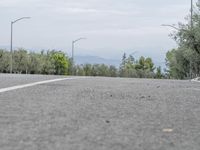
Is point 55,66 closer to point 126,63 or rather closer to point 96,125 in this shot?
point 126,63

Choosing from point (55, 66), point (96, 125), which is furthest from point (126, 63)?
point (96, 125)

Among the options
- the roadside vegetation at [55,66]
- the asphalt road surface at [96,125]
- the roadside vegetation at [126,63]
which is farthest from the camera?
the roadside vegetation at [55,66]

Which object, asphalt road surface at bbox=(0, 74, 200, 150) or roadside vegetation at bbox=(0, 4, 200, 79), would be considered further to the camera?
roadside vegetation at bbox=(0, 4, 200, 79)

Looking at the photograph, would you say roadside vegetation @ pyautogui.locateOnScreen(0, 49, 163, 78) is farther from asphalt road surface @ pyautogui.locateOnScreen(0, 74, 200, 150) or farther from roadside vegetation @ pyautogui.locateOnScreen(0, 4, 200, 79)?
asphalt road surface @ pyautogui.locateOnScreen(0, 74, 200, 150)

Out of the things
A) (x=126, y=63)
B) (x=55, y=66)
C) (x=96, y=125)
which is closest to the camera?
(x=96, y=125)

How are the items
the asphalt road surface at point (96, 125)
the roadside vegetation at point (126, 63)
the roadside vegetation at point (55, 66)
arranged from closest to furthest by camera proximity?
1. the asphalt road surface at point (96, 125)
2. the roadside vegetation at point (126, 63)
3. the roadside vegetation at point (55, 66)

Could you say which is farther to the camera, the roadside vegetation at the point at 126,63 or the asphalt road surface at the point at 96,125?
the roadside vegetation at the point at 126,63

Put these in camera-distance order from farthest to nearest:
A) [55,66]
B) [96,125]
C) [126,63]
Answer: [126,63]
[55,66]
[96,125]

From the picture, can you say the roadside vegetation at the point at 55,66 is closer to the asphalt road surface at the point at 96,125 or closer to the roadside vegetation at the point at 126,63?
the roadside vegetation at the point at 126,63

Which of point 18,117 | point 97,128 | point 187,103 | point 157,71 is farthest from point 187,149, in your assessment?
point 157,71

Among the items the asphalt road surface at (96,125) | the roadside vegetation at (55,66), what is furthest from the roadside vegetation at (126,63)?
the asphalt road surface at (96,125)

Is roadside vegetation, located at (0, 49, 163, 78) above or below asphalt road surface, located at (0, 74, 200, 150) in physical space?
above

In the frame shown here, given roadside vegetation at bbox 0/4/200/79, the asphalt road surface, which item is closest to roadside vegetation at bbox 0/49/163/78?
roadside vegetation at bbox 0/4/200/79

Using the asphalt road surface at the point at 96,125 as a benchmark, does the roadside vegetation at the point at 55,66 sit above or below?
above
